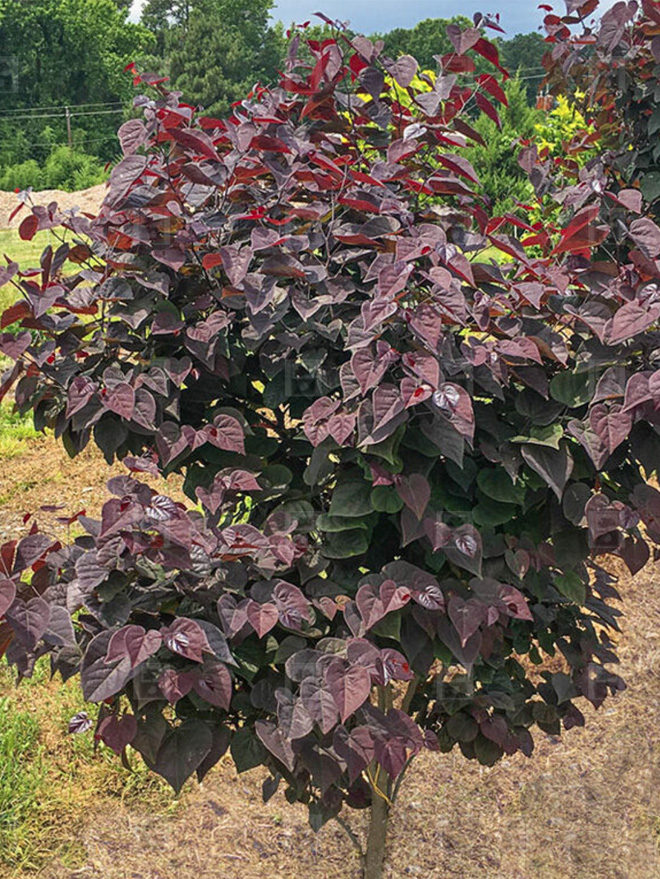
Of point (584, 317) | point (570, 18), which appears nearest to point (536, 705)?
point (584, 317)

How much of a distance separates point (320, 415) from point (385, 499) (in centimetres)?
16

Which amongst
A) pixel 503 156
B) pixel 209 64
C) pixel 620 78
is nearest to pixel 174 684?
pixel 620 78

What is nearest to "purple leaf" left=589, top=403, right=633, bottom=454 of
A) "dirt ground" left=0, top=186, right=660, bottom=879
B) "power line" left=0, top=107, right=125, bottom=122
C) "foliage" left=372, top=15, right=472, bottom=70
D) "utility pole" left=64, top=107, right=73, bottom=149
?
"dirt ground" left=0, top=186, right=660, bottom=879

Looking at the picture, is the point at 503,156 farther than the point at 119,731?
Yes

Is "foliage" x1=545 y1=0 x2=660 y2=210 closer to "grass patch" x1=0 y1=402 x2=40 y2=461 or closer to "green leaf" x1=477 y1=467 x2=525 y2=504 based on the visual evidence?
"green leaf" x1=477 y1=467 x2=525 y2=504

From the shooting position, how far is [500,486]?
1277 mm

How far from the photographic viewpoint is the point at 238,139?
129cm

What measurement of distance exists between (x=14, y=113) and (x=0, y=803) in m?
40.3

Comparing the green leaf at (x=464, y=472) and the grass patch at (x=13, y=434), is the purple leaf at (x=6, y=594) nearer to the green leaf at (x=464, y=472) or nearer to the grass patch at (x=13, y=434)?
the green leaf at (x=464, y=472)

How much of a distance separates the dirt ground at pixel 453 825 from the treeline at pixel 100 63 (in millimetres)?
30025

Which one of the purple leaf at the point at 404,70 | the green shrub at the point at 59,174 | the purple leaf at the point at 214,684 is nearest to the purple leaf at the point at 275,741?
the purple leaf at the point at 214,684

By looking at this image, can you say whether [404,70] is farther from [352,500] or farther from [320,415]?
[352,500]

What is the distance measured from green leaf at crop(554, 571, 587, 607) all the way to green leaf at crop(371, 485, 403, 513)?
37 centimetres

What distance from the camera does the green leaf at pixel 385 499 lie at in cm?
121
